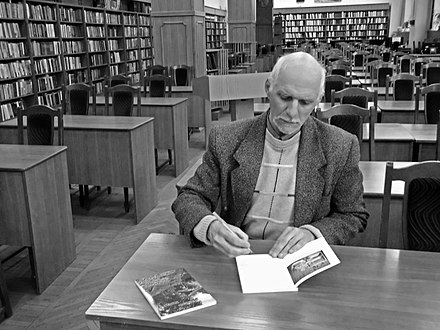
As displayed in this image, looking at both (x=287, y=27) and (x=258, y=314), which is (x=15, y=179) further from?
(x=287, y=27)

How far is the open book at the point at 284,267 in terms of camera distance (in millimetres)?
1206

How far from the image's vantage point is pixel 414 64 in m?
8.02

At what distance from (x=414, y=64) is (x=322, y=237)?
7532 mm

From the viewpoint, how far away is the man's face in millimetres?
1482

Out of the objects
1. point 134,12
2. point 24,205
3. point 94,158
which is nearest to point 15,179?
point 24,205

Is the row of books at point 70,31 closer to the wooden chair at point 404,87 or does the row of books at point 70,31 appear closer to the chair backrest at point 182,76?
the chair backrest at point 182,76

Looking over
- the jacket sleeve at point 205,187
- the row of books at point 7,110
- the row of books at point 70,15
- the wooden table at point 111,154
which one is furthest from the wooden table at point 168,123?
the row of books at point 70,15

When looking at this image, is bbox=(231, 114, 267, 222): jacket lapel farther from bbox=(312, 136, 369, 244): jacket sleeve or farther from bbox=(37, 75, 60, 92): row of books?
bbox=(37, 75, 60, 92): row of books

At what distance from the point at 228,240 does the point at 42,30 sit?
6.61 meters

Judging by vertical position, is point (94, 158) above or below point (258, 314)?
below

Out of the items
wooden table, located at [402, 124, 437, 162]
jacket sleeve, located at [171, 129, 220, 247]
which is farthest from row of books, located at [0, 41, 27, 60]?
jacket sleeve, located at [171, 129, 220, 247]

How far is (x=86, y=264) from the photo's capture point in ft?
9.93

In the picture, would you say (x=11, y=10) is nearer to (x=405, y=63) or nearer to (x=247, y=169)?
(x=247, y=169)

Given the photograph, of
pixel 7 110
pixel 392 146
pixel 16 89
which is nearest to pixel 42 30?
pixel 16 89
